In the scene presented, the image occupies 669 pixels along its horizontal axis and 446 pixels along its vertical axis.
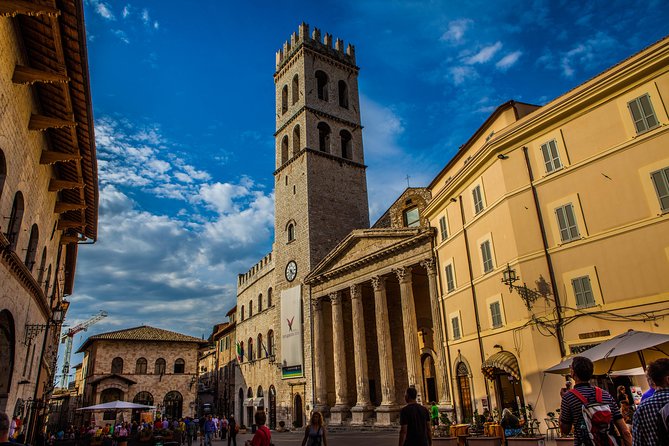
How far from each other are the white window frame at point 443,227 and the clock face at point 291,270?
14.5 meters

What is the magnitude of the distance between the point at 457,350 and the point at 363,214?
18.3 metres

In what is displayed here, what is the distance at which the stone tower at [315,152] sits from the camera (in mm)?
34188

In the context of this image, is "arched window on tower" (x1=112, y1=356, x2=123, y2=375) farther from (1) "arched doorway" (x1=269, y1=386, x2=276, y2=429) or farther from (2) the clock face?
(2) the clock face

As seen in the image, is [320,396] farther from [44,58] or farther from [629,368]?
[44,58]

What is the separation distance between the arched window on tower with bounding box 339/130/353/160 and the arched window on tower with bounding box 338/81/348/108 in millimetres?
2876

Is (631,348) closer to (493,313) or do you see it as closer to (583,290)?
(583,290)

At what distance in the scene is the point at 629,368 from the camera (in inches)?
468

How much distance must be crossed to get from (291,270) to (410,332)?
12.9m

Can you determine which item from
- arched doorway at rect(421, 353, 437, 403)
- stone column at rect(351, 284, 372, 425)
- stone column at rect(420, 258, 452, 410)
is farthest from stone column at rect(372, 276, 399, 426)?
stone column at rect(420, 258, 452, 410)

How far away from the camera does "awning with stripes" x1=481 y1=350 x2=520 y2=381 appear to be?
1520 cm

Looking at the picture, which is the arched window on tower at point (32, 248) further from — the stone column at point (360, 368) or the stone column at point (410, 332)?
the stone column at point (360, 368)

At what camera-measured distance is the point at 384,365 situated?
25.0 meters

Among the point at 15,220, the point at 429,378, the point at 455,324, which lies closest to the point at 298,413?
the point at 429,378

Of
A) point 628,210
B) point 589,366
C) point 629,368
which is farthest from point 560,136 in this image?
point 589,366
